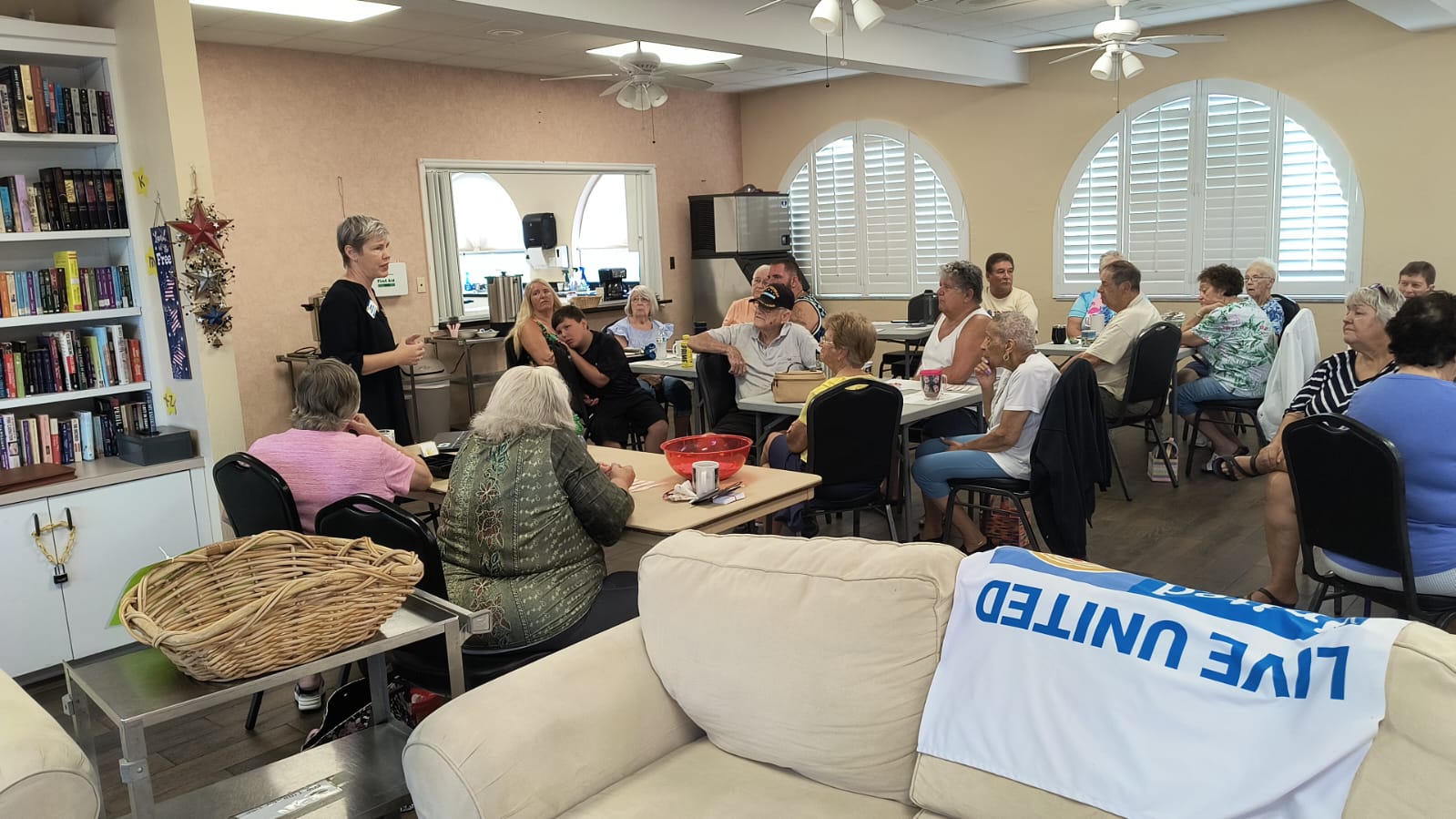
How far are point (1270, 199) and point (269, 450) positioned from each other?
702cm

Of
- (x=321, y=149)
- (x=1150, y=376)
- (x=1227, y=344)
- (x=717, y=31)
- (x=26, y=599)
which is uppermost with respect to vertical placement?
(x=717, y=31)

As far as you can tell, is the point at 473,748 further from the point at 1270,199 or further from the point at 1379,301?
the point at 1270,199

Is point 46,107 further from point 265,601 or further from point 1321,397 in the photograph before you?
point 1321,397

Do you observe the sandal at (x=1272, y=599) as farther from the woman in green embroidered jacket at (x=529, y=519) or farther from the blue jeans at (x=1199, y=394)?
the woman in green embroidered jacket at (x=529, y=519)

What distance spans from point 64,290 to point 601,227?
7.67 meters

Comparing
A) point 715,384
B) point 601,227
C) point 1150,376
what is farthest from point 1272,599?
point 601,227

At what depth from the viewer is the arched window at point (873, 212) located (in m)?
9.12

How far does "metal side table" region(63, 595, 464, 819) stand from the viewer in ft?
5.45

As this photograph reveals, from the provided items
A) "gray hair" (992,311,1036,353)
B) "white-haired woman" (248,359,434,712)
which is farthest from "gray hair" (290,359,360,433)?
"gray hair" (992,311,1036,353)

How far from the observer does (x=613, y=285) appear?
901 cm

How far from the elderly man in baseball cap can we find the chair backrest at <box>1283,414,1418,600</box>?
2.67m

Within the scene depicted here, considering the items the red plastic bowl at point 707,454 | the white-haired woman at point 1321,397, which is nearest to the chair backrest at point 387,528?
the red plastic bowl at point 707,454

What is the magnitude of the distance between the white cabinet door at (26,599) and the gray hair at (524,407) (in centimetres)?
203

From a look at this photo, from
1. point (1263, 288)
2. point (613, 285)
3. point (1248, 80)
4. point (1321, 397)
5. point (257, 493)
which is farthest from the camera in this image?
point (613, 285)
